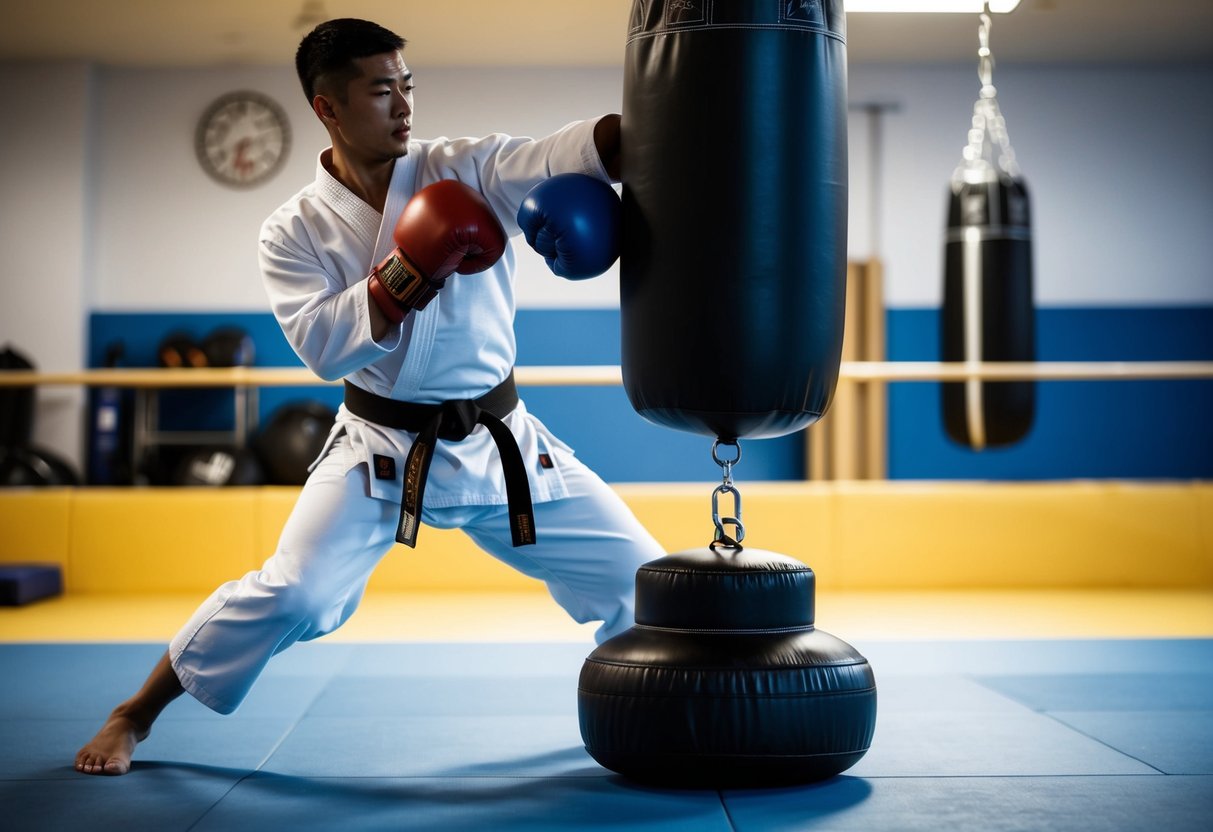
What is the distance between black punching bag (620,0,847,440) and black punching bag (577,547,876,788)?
26 centimetres

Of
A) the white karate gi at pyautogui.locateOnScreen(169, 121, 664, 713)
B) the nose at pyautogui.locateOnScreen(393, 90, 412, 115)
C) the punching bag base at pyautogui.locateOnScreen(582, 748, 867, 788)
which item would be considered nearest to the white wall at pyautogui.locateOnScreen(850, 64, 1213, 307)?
the white karate gi at pyautogui.locateOnScreen(169, 121, 664, 713)

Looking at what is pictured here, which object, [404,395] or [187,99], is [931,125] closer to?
[187,99]

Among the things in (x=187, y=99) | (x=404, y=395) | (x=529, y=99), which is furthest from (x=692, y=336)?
(x=187, y=99)

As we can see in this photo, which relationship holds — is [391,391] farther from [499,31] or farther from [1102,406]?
[1102,406]

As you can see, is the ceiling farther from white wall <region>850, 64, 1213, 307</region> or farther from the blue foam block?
the blue foam block

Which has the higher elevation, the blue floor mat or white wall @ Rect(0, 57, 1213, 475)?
white wall @ Rect(0, 57, 1213, 475)

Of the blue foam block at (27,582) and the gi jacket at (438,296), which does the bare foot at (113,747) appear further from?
the blue foam block at (27,582)

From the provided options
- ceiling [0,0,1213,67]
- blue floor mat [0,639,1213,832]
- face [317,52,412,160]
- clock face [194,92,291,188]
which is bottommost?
blue floor mat [0,639,1213,832]

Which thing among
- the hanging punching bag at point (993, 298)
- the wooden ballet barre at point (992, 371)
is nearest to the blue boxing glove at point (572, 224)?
the wooden ballet barre at point (992, 371)

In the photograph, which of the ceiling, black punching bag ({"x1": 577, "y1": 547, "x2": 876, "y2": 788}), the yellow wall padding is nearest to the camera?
black punching bag ({"x1": 577, "y1": 547, "x2": 876, "y2": 788})

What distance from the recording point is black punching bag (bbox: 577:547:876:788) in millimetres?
1840

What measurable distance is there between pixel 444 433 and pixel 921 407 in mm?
6295

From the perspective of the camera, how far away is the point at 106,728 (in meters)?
2.11

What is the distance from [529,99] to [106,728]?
6.63m
